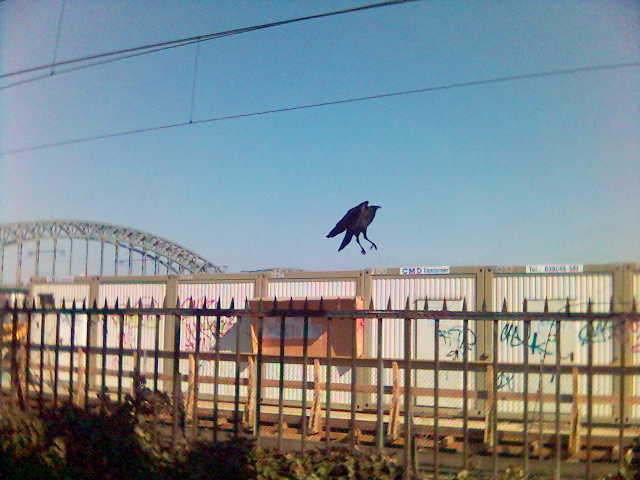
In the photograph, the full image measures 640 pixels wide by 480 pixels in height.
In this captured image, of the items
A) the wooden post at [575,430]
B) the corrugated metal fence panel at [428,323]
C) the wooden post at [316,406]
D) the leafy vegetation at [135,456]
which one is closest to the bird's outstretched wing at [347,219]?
the wooden post at [316,406]

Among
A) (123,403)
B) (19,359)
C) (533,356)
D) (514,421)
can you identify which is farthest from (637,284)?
(19,359)

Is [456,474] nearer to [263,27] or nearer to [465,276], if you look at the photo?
[263,27]

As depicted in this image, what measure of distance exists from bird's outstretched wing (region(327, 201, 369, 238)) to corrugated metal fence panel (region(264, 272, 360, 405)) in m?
5.02

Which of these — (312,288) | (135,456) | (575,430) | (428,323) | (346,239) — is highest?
(346,239)

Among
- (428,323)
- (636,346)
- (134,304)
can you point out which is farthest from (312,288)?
(636,346)

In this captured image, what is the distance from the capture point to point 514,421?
6.52 metres

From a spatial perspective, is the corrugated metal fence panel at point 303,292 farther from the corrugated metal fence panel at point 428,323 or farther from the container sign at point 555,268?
the container sign at point 555,268

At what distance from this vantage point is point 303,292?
1322 centimetres

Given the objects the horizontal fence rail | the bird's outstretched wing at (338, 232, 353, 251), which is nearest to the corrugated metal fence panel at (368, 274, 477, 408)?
the horizontal fence rail

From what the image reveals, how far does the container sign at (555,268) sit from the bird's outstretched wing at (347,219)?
5.00m

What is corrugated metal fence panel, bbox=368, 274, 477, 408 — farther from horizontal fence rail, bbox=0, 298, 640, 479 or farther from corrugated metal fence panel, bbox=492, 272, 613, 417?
corrugated metal fence panel, bbox=492, 272, 613, 417

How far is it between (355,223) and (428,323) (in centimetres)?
434

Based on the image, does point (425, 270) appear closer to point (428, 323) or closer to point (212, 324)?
point (428, 323)

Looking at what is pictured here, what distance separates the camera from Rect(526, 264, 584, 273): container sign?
10.6 m
